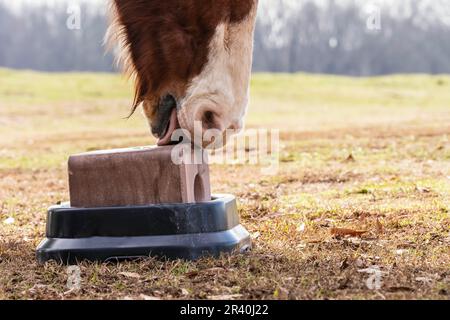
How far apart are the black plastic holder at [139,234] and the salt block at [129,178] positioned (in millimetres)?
67

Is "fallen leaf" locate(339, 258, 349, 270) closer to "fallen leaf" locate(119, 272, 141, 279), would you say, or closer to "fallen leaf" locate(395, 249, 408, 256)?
"fallen leaf" locate(395, 249, 408, 256)

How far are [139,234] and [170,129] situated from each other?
557mm

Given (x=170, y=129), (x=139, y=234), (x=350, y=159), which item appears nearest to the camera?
(x=170, y=129)

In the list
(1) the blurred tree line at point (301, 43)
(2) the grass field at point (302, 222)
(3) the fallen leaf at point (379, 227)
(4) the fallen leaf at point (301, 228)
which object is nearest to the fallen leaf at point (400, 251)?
(2) the grass field at point (302, 222)

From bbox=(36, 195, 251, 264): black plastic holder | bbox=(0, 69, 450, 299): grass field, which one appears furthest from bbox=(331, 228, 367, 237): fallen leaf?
bbox=(36, 195, 251, 264): black plastic holder

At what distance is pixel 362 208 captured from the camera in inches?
211

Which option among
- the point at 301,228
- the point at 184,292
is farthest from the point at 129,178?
the point at 301,228

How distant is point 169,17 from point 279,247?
136 centimetres

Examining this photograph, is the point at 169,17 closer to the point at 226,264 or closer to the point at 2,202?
the point at 226,264

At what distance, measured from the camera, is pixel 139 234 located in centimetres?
383

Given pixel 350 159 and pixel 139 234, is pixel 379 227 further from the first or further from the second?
pixel 350 159

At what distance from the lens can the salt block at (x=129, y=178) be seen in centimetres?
383

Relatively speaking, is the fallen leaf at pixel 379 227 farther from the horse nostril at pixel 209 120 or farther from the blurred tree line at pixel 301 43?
the blurred tree line at pixel 301 43

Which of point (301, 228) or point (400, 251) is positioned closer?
point (400, 251)
